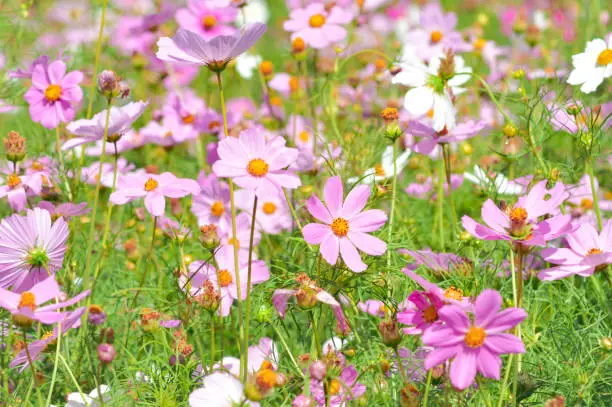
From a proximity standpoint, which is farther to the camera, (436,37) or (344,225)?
(436,37)

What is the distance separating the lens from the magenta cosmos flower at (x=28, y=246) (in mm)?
1015

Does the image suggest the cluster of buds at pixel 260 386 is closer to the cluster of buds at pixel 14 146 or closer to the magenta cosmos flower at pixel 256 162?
the magenta cosmos flower at pixel 256 162

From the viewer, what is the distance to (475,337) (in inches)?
31.1

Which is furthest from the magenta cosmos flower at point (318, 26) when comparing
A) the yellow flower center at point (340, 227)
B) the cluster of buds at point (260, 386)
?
the cluster of buds at point (260, 386)

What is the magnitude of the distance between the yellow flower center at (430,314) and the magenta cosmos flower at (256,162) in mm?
208

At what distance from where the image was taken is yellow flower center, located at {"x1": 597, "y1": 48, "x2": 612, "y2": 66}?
1229 mm

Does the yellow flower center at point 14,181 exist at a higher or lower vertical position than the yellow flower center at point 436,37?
lower

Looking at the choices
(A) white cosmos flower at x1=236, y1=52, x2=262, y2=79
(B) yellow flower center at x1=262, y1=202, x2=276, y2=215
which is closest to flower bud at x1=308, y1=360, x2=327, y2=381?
(B) yellow flower center at x1=262, y1=202, x2=276, y2=215

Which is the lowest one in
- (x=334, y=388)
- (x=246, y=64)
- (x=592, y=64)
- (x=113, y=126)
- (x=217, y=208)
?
(x=334, y=388)

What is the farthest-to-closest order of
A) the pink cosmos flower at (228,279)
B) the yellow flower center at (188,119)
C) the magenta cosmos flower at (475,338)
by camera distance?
the yellow flower center at (188,119) < the pink cosmos flower at (228,279) < the magenta cosmos flower at (475,338)

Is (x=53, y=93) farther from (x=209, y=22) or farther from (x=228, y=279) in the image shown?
(x=209, y=22)

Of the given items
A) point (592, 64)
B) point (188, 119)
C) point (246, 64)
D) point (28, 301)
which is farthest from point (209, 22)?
point (28, 301)

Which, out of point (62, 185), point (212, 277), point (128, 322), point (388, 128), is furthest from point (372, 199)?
point (62, 185)

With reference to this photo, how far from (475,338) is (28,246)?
57cm
